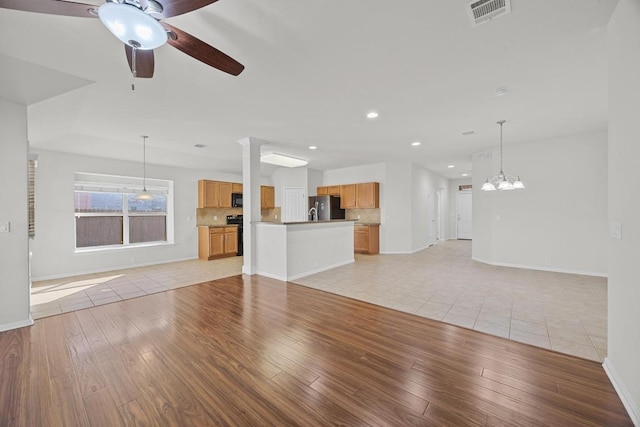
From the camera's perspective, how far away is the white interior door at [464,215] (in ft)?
34.7

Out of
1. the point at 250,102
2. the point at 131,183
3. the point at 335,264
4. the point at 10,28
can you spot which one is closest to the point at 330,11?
the point at 250,102

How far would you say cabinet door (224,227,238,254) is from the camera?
732 centimetres

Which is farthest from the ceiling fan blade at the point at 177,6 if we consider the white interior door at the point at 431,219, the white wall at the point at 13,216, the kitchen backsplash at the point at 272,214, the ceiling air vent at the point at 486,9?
the white interior door at the point at 431,219

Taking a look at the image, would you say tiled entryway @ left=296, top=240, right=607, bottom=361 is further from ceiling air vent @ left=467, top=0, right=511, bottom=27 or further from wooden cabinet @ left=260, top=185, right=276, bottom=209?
wooden cabinet @ left=260, top=185, right=276, bottom=209

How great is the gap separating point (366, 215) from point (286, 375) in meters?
6.48

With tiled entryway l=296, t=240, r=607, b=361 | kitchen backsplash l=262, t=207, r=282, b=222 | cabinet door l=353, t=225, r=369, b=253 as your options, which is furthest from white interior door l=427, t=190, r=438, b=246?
kitchen backsplash l=262, t=207, r=282, b=222

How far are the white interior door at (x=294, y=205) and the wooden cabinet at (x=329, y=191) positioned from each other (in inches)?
22.7

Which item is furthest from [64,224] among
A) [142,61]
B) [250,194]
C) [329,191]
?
[329,191]

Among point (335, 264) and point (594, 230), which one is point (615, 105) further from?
point (335, 264)

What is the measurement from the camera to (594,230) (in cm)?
470

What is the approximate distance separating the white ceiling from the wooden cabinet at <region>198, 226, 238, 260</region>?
2.95 m

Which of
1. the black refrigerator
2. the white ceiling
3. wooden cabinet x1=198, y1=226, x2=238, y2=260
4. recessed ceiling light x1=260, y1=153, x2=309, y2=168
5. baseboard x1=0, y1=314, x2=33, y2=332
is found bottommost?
baseboard x1=0, y1=314, x2=33, y2=332

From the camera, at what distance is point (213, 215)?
300 inches

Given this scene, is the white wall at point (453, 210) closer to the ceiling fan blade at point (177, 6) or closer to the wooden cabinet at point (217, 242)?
the wooden cabinet at point (217, 242)
